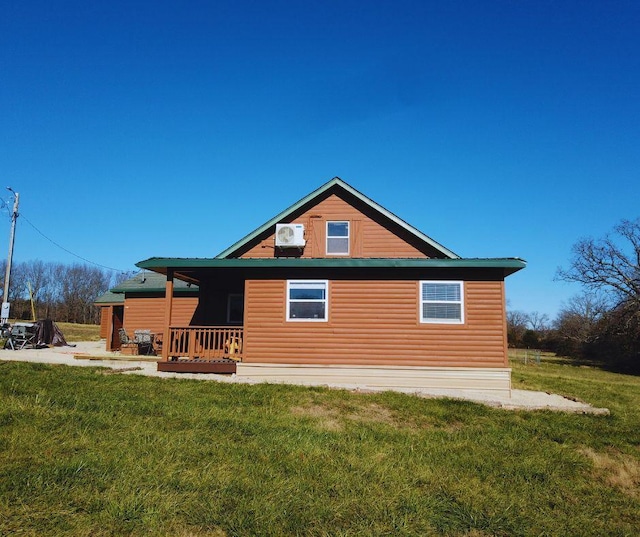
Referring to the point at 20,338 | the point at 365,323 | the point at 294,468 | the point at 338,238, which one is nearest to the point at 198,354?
the point at 365,323

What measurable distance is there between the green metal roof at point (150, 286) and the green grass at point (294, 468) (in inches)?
405

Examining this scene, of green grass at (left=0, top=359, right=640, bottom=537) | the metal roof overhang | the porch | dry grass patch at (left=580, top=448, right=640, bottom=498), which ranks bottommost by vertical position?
dry grass patch at (left=580, top=448, right=640, bottom=498)

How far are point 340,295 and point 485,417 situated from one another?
16.1 feet

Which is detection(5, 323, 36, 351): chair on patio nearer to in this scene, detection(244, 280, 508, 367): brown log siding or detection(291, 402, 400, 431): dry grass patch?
detection(244, 280, 508, 367): brown log siding

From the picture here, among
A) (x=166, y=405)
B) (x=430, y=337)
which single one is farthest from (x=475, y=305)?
(x=166, y=405)

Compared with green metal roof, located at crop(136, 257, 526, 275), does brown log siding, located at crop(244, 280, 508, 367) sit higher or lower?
lower

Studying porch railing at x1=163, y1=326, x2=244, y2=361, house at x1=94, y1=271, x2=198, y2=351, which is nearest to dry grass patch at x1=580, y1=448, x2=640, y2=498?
porch railing at x1=163, y1=326, x2=244, y2=361

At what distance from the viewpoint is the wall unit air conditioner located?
1312cm

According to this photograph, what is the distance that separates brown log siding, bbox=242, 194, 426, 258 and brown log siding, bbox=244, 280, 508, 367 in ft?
6.35

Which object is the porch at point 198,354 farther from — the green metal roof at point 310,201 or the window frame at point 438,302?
the window frame at point 438,302

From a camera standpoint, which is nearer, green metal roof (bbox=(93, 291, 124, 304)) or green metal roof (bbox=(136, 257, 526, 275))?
green metal roof (bbox=(136, 257, 526, 275))

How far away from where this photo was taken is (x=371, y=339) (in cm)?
1156

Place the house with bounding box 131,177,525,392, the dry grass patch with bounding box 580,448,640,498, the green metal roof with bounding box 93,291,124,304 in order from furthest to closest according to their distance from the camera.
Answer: the green metal roof with bounding box 93,291,124,304 → the house with bounding box 131,177,525,392 → the dry grass patch with bounding box 580,448,640,498

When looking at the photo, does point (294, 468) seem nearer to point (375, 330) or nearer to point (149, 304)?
point (375, 330)
